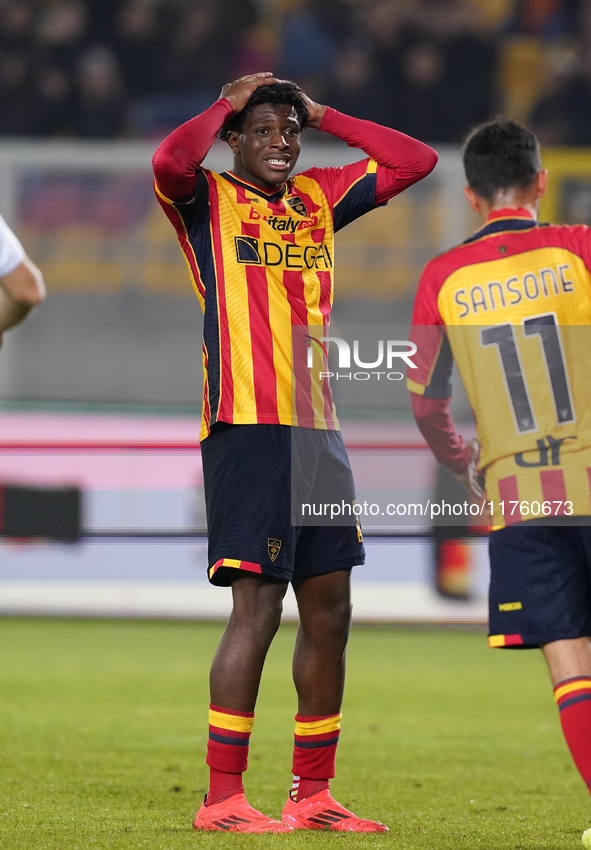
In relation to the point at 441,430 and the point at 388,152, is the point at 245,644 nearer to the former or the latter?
the point at 441,430

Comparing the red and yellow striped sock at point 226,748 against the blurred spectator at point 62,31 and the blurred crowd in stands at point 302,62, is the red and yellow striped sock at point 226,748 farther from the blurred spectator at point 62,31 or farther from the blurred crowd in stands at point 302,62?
the blurred spectator at point 62,31

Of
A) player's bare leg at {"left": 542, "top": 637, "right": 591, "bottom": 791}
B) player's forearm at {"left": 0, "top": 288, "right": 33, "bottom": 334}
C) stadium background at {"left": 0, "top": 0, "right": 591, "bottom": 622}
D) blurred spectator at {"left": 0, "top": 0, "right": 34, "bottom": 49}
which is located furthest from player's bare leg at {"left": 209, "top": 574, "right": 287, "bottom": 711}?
blurred spectator at {"left": 0, "top": 0, "right": 34, "bottom": 49}

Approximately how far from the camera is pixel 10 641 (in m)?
6.76

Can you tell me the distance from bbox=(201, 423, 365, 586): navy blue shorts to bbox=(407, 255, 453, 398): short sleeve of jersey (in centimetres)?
32

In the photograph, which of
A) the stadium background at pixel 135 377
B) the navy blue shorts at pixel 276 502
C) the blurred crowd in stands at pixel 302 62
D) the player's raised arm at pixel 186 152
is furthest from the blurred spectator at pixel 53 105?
the navy blue shorts at pixel 276 502

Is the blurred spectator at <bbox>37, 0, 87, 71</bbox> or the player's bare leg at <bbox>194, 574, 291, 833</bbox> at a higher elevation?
the blurred spectator at <bbox>37, 0, 87, 71</bbox>

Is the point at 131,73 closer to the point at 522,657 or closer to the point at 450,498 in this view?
the point at 522,657

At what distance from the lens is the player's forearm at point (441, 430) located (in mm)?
2775

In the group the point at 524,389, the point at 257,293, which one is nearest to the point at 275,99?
the point at 257,293

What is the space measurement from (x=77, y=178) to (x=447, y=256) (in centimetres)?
554

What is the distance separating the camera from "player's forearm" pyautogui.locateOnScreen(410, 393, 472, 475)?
278cm

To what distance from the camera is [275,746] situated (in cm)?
421

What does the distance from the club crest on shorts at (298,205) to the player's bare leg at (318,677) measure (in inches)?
37.1

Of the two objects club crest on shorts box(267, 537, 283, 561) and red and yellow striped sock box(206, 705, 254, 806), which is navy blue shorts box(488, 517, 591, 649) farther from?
red and yellow striped sock box(206, 705, 254, 806)
